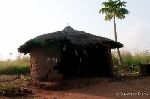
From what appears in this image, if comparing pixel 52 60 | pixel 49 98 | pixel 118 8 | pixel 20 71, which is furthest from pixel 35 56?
pixel 118 8

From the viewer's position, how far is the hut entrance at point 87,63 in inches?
797

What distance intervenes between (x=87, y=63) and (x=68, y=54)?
44.1 inches

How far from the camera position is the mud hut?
17953 mm

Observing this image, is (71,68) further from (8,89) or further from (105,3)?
(105,3)

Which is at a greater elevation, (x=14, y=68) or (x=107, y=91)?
(x=14, y=68)

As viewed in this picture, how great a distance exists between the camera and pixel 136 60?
2877 centimetres

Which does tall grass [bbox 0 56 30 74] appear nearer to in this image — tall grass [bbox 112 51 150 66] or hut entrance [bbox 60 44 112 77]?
tall grass [bbox 112 51 150 66]

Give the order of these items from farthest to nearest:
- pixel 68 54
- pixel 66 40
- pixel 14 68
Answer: pixel 14 68 < pixel 68 54 < pixel 66 40

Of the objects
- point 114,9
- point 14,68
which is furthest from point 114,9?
point 14,68

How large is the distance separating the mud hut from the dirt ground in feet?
5.33

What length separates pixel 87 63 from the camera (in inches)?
819

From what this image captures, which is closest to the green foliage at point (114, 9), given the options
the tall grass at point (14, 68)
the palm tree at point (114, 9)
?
the palm tree at point (114, 9)

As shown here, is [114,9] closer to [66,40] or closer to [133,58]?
[133,58]

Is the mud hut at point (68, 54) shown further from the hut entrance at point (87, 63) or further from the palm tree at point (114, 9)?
the palm tree at point (114, 9)
